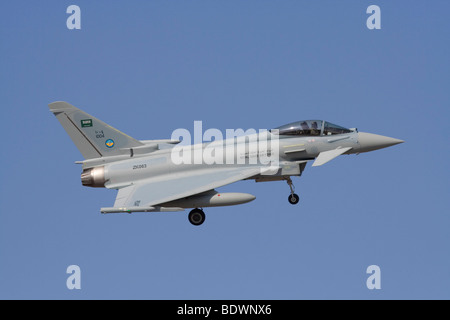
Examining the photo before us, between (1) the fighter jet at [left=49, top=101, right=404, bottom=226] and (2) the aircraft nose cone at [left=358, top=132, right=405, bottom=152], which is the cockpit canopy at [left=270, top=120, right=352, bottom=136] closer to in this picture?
(1) the fighter jet at [left=49, top=101, right=404, bottom=226]

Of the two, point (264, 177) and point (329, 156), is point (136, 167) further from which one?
point (329, 156)

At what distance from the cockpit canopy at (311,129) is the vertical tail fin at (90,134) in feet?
17.2

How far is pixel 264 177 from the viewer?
22.2 metres

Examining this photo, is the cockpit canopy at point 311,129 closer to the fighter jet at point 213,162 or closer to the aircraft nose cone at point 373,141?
the fighter jet at point 213,162

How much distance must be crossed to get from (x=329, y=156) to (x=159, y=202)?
5.91m

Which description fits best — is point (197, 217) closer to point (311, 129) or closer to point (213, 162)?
point (213, 162)

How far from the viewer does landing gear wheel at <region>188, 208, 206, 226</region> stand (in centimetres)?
2180

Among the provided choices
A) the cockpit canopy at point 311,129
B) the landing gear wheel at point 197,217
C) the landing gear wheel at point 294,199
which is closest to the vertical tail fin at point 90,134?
the landing gear wheel at point 197,217

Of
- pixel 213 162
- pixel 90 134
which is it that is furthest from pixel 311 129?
pixel 90 134

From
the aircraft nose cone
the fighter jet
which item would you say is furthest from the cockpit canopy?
the aircraft nose cone

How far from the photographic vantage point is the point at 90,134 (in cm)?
2302

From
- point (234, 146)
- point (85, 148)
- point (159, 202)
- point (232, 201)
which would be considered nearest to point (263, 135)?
point (234, 146)

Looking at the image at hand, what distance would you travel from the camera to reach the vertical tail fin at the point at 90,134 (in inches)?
902

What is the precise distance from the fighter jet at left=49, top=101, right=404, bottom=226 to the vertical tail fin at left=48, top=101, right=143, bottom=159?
0.13 feet
